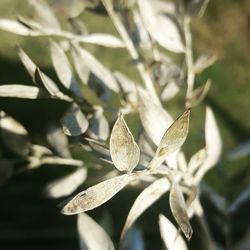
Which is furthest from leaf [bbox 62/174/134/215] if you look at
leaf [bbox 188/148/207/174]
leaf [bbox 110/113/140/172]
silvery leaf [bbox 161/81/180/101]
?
silvery leaf [bbox 161/81/180/101]

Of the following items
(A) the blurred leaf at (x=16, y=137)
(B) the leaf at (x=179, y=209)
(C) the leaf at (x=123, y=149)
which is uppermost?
(A) the blurred leaf at (x=16, y=137)

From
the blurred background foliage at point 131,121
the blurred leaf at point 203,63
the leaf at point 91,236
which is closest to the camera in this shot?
the leaf at point 91,236

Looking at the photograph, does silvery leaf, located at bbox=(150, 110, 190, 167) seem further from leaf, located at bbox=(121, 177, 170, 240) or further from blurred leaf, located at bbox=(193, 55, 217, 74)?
blurred leaf, located at bbox=(193, 55, 217, 74)

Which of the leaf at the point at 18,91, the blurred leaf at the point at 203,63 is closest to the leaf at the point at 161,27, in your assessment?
the blurred leaf at the point at 203,63

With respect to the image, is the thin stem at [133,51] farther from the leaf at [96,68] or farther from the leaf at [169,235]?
the leaf at [169,235]

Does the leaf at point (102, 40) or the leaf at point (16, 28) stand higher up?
the leaf at point (16, 28)

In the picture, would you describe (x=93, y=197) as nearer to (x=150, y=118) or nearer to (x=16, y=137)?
(x=150, y=118)

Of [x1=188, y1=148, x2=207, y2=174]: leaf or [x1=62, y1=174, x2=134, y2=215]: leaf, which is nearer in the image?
[x1=62, y1=174, x2=134, y2=215]: leaf
